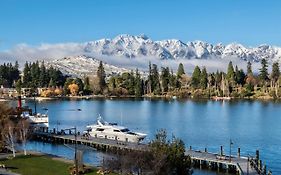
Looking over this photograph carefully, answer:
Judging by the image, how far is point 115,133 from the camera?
332ft

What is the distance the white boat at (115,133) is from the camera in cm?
9756

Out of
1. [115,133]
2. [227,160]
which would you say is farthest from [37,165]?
[115,133]

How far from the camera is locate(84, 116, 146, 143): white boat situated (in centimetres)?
9756

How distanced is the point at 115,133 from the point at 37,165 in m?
36.0

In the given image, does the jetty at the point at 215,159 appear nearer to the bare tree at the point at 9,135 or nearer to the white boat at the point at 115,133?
the white boat at the point at 115,133

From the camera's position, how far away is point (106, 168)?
60250 mm

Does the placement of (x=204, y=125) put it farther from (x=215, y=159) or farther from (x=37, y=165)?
(x=37, y=165)

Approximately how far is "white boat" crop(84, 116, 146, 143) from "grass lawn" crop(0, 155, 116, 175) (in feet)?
91.3

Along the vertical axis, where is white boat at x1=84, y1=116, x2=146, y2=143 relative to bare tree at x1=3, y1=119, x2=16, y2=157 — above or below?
below

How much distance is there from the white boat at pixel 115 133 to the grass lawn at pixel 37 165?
27.8 meters

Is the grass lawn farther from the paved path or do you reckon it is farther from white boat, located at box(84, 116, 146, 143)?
white boat, located at box(84, 116, 146, 143)

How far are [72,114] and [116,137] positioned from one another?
67764 millimetres

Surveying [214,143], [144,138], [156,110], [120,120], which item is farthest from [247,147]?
[156,110]

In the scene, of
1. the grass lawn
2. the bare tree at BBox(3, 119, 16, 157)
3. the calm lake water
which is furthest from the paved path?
the bare tree at BBox(3, 119, 16, 157)
